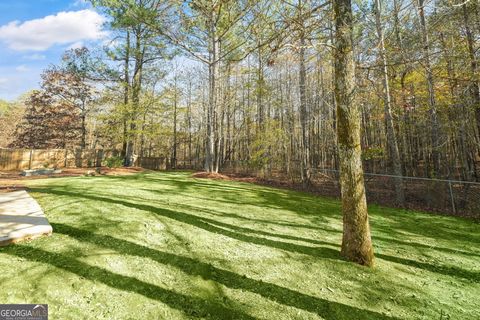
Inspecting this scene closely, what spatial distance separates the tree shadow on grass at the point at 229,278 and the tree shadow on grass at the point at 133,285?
1.16 ft

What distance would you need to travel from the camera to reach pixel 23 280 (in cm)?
203

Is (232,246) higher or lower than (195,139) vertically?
lower

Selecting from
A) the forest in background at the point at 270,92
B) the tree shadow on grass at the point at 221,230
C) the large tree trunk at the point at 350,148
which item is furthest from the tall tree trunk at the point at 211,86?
the large tree trunk at the point at 350,148

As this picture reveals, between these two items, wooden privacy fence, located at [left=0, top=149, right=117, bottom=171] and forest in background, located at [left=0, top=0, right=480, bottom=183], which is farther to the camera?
wooden privacy fence, located at [left=0, top=149, right=117, bottom=171]

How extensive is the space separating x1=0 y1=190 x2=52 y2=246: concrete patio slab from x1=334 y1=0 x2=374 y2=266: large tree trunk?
391cm

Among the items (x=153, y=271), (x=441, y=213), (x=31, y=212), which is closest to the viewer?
(x=153, y=271)

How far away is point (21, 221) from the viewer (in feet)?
10.4

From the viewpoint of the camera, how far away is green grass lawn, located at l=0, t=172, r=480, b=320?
6.53 feet

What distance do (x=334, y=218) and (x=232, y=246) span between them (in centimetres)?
311

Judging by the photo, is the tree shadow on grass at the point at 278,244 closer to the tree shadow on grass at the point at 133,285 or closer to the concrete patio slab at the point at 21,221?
the concrete patio slab at the point at 21,221

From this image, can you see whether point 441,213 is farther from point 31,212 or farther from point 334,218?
point 31,212

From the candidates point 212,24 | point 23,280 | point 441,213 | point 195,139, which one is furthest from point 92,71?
point 441,213

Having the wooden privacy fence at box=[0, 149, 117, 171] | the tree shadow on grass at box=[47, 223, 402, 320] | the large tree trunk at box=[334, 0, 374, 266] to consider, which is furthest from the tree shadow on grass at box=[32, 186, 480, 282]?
the wooden privacy fence at box=[0, 149, 117, 171]

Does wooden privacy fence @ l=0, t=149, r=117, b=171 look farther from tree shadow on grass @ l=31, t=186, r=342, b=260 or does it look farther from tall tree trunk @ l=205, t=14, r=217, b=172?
tree shadow on grass @ l=31, t=186, r=342, b=260
